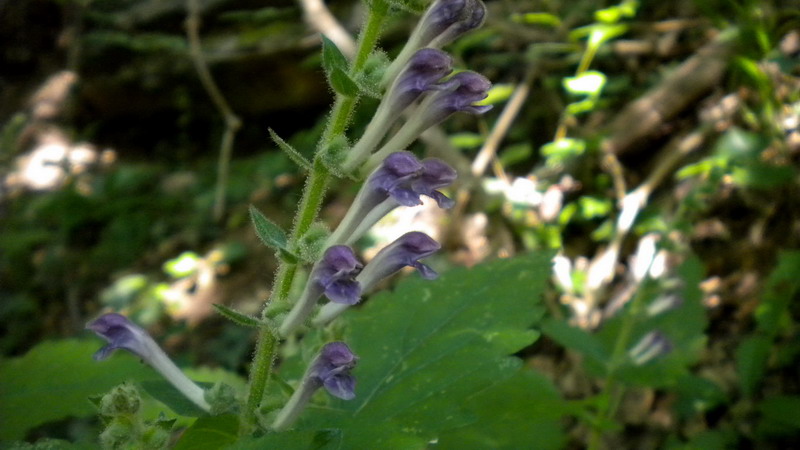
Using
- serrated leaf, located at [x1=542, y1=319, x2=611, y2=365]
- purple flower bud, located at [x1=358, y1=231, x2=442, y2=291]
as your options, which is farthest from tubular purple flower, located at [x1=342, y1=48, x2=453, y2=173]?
serrated leaf, located at [x1=542, y1=319, x2=611, y2=365]

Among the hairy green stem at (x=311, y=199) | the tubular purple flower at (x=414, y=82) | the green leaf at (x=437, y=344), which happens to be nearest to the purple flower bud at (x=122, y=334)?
the hairy green stem at (x=311, y=199)

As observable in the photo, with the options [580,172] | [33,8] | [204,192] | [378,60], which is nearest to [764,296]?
[580,172]

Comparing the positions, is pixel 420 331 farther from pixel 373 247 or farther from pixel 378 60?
pixel 373 247

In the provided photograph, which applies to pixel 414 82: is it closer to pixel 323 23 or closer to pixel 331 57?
pixel 331 57

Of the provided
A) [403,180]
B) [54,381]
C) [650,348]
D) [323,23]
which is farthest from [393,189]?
[323,23]

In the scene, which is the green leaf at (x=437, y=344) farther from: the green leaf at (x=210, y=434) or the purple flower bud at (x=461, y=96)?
the purple flower bud at (x=461, y=96)
